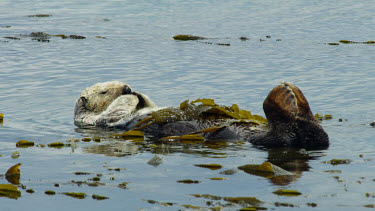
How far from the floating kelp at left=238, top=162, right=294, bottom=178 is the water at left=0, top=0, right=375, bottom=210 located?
105 millimetres

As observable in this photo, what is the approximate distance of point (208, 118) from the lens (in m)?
6.29

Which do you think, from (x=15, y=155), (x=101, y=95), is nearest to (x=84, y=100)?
(x=101, y=95)

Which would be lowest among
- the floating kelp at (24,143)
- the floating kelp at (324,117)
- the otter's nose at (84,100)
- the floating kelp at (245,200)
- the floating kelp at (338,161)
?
the floating kelp at (24,143)

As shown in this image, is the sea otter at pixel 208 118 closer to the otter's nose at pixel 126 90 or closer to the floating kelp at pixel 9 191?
the otter's nose at pixel 126 90

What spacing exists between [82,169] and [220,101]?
4.09 metres

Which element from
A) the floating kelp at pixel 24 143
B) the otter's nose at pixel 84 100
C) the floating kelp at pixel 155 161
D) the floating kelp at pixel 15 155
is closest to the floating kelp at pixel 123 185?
the floating kelp at pixel 155 161

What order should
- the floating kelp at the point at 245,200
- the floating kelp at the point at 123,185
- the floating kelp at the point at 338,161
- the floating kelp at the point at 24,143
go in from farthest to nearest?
the floating kelp at the point at 24,143
the floating kelp at the point at 338,161
the floating kelp at the point at 123,185
the floating kelp at the point at 245,200

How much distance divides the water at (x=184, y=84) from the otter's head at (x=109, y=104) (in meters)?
0.33

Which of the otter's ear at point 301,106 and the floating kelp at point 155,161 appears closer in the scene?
the floating kelp at point 155,161

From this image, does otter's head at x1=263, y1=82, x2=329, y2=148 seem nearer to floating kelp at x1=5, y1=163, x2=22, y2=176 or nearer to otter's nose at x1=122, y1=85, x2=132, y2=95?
floating kelp at x1=5, y1=163, x2=22, y2=176

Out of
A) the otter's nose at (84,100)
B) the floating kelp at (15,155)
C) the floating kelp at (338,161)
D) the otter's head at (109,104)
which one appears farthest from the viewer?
the otter's nose at (84,100)

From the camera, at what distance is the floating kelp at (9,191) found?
164 inches

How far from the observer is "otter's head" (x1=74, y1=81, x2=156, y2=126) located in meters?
7.05

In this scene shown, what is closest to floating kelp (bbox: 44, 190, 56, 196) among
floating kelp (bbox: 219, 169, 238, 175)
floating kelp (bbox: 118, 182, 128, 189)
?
floating kelp (bbox: 118, 182, 128, 189)
